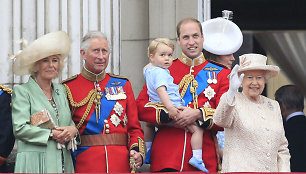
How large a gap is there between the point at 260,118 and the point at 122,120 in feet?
3.19

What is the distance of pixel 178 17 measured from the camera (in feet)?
26.3

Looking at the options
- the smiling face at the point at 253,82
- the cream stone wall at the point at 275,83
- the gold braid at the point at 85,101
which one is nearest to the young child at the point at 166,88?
the gold braid at the point at 85,101

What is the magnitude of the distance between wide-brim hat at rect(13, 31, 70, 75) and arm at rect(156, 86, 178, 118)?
699 mm

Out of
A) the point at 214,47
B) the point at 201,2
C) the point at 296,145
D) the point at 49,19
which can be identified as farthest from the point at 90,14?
the point at 296,145

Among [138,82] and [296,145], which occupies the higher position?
[138,82]

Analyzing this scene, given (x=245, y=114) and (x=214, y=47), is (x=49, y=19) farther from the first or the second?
(x=245, y=114)

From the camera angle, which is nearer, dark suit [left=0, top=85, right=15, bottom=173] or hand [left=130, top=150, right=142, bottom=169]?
dark suit [left=0, top=85, right=15, bottom=173]

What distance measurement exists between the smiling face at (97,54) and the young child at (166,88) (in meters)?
0.33

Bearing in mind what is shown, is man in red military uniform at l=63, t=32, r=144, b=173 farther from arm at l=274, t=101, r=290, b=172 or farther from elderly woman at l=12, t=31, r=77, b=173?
arm at l=274, t=101, r=290, b=172

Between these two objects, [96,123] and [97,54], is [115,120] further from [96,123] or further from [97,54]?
[97,54]

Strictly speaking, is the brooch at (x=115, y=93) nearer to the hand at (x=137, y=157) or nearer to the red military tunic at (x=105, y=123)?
the red military tunic at (x=105, y=123)

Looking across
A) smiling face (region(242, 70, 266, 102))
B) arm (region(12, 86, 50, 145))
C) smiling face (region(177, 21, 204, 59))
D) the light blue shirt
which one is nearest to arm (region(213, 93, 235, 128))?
smiling face (region(242, 70, 266, 102))

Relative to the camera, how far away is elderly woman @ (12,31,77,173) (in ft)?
18.7

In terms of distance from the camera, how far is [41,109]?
5.80 metres
